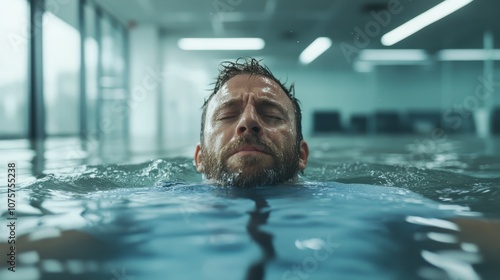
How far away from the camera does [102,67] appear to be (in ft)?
38.1

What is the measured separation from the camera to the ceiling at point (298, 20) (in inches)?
424

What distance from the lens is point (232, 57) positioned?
16.3 meters

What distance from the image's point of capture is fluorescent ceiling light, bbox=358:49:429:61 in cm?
1591

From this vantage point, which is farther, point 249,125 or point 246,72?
point 246,72

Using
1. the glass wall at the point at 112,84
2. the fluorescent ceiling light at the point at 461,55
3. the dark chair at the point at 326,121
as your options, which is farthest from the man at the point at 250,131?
the fluorescent ceiling light at the point at 461,55

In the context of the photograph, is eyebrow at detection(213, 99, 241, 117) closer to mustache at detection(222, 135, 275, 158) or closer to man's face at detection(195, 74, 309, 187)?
man's face at detection(195, 74, 309, 187)

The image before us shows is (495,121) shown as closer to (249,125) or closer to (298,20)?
(298,20)

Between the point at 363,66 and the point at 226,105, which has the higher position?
the point at 363,66

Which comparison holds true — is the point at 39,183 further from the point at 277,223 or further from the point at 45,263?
the point at 277,223

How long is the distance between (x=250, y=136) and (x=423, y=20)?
11737 millimetres

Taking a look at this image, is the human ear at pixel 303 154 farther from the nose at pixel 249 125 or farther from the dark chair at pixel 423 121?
the dark chair at pixel 423 121

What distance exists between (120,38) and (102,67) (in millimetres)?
1948

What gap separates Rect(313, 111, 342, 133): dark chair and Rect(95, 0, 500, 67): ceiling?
6.30 ft

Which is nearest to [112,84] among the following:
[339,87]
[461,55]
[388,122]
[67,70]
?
[67,70]
